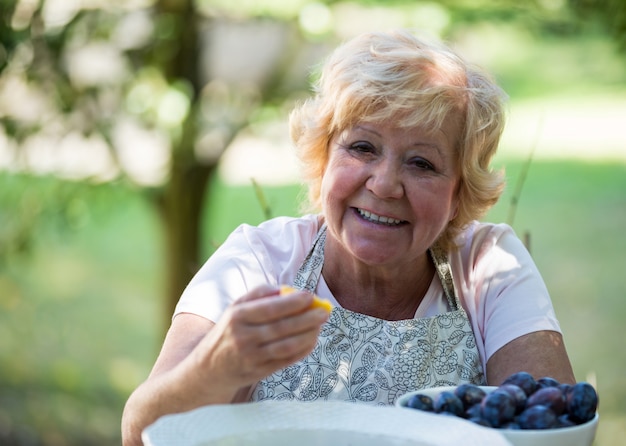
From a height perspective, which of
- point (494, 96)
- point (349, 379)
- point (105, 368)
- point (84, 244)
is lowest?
point (105, 368)

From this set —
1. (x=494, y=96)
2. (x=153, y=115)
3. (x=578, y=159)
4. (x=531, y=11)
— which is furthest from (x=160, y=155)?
(x=578, y=159)

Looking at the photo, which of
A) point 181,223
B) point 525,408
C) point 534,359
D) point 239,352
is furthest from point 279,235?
point 181,223

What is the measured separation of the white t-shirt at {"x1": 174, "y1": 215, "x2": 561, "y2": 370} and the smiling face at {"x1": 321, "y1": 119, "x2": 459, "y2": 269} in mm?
152

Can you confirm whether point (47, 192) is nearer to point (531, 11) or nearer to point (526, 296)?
point (531, 11)

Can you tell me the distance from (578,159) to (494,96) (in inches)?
274

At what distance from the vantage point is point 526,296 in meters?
2.18

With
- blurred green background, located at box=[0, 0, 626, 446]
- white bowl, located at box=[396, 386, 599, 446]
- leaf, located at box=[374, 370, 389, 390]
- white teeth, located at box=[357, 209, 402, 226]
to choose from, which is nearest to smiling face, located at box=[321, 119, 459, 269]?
white teeth, located at box=[357, 209, 402, 226]

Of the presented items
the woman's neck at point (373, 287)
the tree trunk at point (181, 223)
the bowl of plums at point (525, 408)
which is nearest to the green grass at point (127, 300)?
the tree trunk at point (181, 223)

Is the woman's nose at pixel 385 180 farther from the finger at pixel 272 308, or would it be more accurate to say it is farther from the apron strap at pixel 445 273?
the finger at pixel 272 308

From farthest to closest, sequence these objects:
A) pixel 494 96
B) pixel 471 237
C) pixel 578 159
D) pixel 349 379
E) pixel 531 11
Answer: pixel 578 159 < pixel 531 11 < pixel 471 237 < pixel 494 96 < pixel 349 379

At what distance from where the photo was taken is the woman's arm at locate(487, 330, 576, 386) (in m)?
2.05

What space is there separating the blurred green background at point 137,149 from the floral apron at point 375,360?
1.83 ft

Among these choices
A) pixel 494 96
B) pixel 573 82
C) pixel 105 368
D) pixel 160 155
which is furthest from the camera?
pixel 573 82

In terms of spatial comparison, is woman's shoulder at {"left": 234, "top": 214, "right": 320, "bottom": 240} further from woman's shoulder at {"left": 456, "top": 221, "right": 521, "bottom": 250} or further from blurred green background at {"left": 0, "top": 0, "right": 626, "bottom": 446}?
woman's shoulder at {"left": 456, "top": 221, "right": 521, "bottom": 250}
